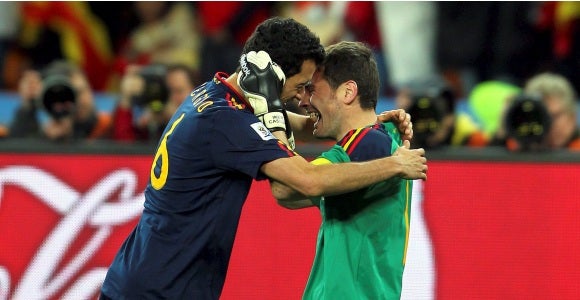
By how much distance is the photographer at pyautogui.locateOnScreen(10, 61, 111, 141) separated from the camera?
6.62 m

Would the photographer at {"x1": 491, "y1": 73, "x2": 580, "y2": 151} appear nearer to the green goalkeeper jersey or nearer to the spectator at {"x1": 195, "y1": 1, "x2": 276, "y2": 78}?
the green goalkeeper jersey

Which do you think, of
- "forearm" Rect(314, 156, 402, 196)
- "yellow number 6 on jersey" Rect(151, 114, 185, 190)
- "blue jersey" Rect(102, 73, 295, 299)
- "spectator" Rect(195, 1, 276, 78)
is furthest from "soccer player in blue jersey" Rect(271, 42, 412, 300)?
"spectator" Rect(195, 1, 276, 78)

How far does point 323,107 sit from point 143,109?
2.41 m

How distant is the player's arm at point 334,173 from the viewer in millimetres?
4395

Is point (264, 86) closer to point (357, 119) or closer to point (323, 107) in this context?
point (323, 107)

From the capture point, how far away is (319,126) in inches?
186

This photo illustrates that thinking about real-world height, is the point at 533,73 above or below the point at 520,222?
above

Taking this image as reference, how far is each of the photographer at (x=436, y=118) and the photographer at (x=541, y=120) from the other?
294 mm

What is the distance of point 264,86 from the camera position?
465 cm

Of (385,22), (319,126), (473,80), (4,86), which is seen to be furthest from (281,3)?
(319,126)

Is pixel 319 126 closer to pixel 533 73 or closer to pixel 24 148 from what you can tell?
pixel 24 148

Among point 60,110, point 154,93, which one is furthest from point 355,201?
point 60,110

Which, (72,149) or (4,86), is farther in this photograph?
(4,86)

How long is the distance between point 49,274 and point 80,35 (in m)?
3.71
